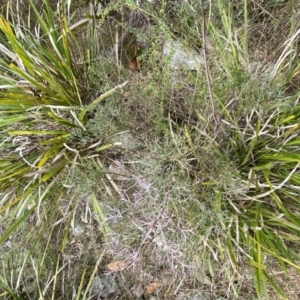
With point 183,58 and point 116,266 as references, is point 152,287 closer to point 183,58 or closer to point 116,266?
point 116,266

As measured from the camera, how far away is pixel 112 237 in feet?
3.99

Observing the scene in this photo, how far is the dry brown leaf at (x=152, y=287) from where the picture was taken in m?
1.27

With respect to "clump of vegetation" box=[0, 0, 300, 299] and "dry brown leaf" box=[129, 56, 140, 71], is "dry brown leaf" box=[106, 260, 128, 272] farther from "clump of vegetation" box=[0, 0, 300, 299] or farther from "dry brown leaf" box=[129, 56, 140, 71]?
"dry brown leaf" box=[129, 56, 140, 71]

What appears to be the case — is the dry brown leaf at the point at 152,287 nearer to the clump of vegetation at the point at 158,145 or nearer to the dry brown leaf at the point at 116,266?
the clump of vegetation at the point at 158,145

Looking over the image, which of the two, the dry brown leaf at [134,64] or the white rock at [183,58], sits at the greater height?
the white rock at [183,58]

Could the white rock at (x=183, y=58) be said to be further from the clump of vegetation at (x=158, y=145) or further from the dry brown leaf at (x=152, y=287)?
the dry brown leaf at (x=152, y=287)

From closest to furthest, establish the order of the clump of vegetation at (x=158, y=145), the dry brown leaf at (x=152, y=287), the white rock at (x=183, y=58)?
1. the clump of vegetation at (x=158, y=145)
2. the white rock at (x=183, y=58)
3. the dry brown leaf at (x=152, y=287)

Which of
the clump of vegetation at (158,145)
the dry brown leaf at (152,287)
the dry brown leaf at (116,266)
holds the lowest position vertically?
the dry brown leaf at (152,287)

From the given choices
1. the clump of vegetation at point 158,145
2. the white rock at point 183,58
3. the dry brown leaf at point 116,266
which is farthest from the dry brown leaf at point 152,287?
the white rock at point 183,58

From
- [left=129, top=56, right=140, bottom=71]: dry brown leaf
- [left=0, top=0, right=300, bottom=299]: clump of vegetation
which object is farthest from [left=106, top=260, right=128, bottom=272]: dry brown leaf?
[left=129, top=56, right=140, bottom=71]: dry brown leaf

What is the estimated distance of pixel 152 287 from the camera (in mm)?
1277

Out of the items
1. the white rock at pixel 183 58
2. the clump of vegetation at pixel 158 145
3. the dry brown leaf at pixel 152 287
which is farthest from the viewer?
the dry brown leaf at pixel 152 287

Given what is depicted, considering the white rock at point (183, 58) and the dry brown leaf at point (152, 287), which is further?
the dry brown leaf at point (152, 287)

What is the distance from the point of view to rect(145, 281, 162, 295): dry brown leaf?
50.0 inches
